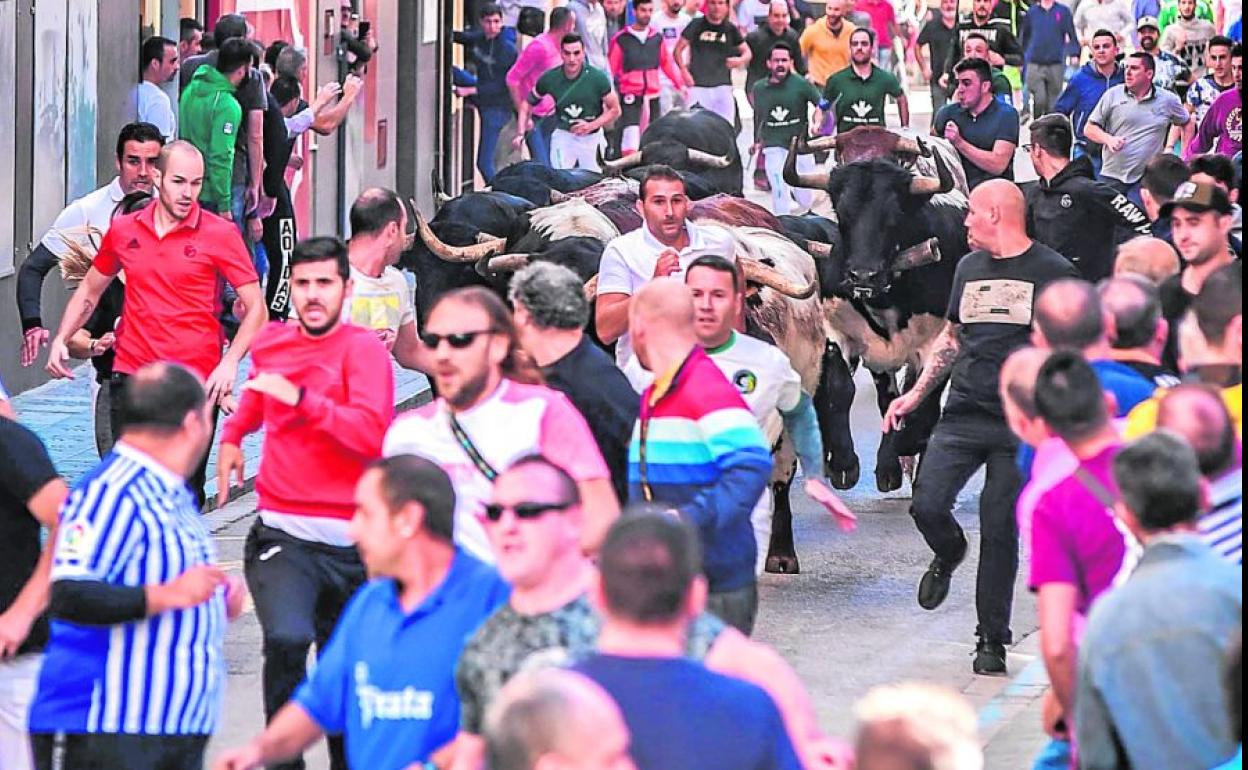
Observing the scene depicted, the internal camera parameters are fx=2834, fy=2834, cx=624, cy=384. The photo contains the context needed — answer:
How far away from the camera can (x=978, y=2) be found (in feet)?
93.4

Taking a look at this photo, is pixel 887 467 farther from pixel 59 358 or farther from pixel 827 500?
pixel 827 500

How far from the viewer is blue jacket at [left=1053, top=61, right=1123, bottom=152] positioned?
73.8 ft

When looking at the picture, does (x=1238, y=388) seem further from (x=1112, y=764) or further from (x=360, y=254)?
(x=360, y=254)

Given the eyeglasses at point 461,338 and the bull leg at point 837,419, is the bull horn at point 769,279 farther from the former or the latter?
the eyeglasses at point 461,338

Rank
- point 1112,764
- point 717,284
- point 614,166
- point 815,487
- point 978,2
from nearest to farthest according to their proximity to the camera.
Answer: point 1112,764 → point 815,487 → point 717,284 → point 614,166 → point 978,2

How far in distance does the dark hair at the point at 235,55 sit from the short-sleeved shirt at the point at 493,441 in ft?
31.1

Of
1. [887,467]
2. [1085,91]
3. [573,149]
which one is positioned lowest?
[887,467]

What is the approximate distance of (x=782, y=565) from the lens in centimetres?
1316

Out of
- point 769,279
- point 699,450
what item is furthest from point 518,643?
point 769,279

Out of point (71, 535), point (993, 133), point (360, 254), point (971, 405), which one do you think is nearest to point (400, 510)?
point (71, 535)

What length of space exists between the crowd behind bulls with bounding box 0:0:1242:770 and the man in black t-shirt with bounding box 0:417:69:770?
12mm

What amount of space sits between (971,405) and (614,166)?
6.87 meters

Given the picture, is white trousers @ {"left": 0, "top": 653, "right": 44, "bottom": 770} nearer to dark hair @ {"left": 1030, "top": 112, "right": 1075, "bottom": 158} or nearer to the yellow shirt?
dark hair @ {"left": 1030, "top": 112, "right": 1075, "bottom": 158}

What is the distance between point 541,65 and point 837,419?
1309 centimetres
